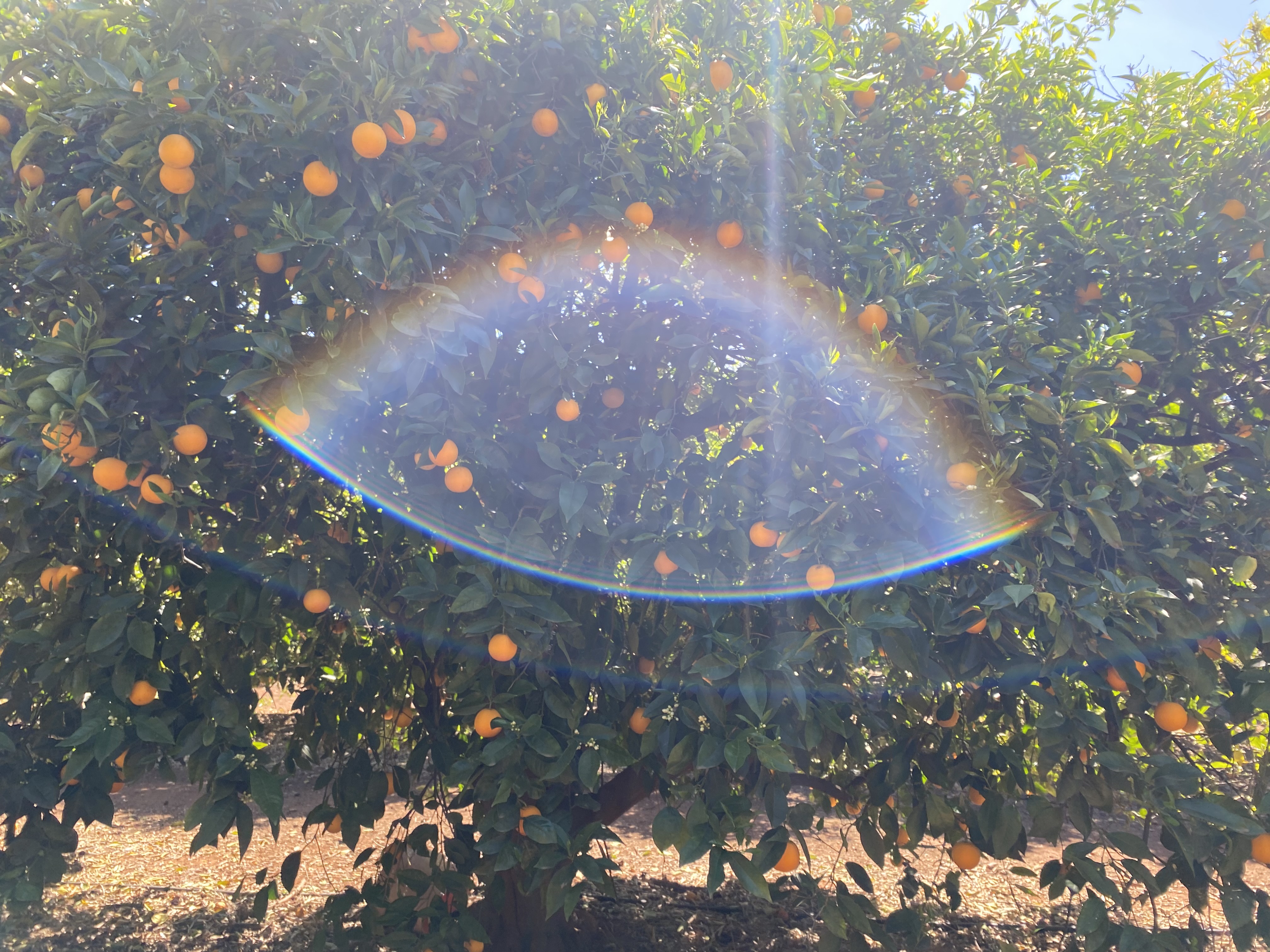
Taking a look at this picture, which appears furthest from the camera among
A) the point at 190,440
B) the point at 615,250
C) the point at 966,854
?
the point at 966,854

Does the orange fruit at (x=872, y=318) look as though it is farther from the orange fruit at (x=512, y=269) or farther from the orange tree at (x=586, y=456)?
the orange fruit at (x=512, y=269)

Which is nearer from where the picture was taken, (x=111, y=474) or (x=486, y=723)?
(x=111, y=474)

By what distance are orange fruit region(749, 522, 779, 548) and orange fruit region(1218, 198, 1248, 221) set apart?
67.6 inches

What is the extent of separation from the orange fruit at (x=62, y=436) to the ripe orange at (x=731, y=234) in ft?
5.16

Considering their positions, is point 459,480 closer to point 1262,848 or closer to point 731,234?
point 731,234

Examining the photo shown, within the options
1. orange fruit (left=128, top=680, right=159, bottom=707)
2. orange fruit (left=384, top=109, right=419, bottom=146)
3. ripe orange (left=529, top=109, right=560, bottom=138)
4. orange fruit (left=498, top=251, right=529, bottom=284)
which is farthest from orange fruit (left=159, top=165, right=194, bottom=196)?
orange fruit (left=128, top=680, right=159, bottom=707)

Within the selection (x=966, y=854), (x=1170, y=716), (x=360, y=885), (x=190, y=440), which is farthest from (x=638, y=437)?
(x=360, y=885)

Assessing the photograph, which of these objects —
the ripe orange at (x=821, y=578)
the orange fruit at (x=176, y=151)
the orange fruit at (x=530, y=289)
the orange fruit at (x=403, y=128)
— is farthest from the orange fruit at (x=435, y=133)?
the ripe orange at (x=821, y=578)

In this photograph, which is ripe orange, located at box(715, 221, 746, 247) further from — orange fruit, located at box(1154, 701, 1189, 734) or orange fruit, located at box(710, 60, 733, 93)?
orange fruit, located at box(1154, 701, 1189, 734)

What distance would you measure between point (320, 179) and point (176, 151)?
0.30 meters

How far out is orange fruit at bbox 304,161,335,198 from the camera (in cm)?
193

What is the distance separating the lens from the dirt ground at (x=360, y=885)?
3.78 m

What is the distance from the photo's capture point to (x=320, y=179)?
1.93 metres

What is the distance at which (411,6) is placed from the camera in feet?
6.79
